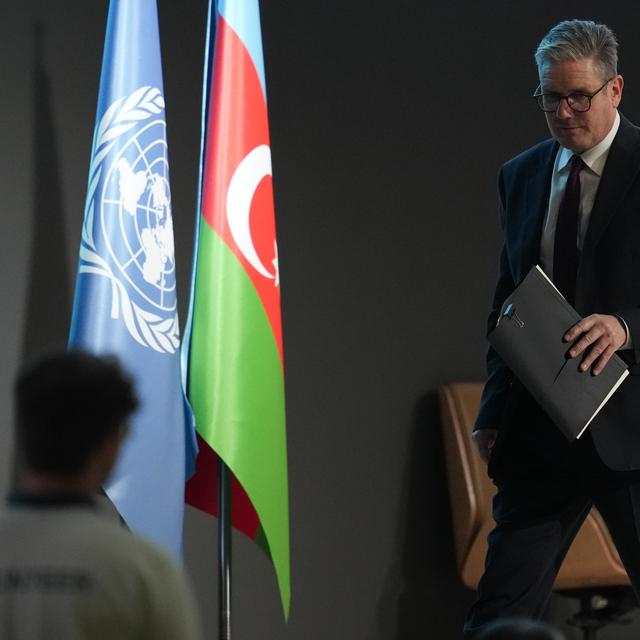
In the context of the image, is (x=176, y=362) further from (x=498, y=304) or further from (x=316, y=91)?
(x=316, y=91)

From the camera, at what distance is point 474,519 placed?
4.30 meters

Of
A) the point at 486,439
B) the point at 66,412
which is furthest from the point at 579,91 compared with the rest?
the point at 66,412

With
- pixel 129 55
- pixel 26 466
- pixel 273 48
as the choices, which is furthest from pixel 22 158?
pixel 26 466

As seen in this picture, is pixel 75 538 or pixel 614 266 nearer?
pixel 75 538

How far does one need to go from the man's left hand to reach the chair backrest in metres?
1.69

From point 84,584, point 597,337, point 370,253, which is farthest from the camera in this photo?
point 370,253

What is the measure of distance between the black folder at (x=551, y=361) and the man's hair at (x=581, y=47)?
1.60 feet

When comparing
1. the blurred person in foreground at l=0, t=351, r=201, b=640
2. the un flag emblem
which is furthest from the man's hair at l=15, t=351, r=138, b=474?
the un flag emblem

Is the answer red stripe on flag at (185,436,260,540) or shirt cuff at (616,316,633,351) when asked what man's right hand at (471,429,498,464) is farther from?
red stripe on flag at (185,436,260,540)

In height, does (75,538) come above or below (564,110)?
below

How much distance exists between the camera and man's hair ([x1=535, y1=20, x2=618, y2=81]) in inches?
109

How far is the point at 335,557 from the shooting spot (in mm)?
4352

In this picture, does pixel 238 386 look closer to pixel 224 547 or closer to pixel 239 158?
pixel 224 547

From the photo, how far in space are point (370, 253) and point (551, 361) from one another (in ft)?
6.05
